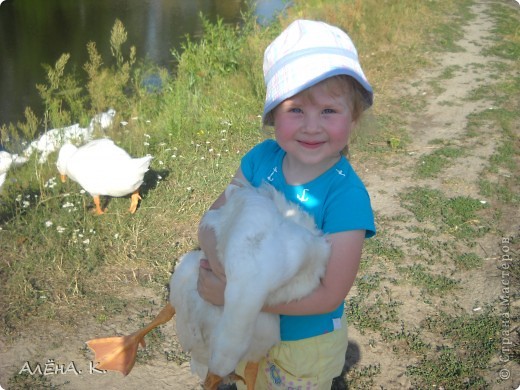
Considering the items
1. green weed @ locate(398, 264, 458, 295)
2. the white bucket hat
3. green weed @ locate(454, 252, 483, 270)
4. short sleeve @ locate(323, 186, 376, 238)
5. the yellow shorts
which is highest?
the white bucket hat

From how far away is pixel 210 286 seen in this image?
165 cm

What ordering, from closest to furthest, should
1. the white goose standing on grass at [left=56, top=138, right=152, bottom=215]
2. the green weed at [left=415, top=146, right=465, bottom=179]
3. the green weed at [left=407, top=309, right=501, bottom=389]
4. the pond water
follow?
the green weed at [left=407, top=309, right=501, bottom=389]
the white goose standing on grass at [left=56, top=138, right=152, bottom=215]
the green weed at [left=415, top=146, right=465, bottom=179]
the pond water

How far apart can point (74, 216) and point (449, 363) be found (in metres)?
2.66

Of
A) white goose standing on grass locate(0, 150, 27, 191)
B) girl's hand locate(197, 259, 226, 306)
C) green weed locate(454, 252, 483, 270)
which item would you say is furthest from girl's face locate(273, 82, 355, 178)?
white goose standing on grass locate(0, 150, 27, 191)

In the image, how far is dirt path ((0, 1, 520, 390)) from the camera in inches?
105

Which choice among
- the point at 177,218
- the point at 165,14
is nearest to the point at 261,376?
the point at 177,218

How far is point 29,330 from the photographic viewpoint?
9.56 feet

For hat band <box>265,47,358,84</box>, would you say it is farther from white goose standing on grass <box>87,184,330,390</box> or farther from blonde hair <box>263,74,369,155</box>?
white goose standing on grass <box>87,184,330,390</box>

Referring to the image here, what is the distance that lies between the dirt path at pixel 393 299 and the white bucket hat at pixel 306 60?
1612 millimetres

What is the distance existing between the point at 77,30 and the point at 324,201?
10556 mm

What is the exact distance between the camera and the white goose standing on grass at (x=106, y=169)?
369 centimetres

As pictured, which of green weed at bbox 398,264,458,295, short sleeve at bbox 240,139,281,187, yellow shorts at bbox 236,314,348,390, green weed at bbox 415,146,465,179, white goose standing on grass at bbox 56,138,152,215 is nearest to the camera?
yellow shorts at bbox 236,314,348,390

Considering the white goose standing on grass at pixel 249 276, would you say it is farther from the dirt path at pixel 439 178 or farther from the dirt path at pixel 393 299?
the dirt path at pixel 439 178

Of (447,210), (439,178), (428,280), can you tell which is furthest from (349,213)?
(439,178)
